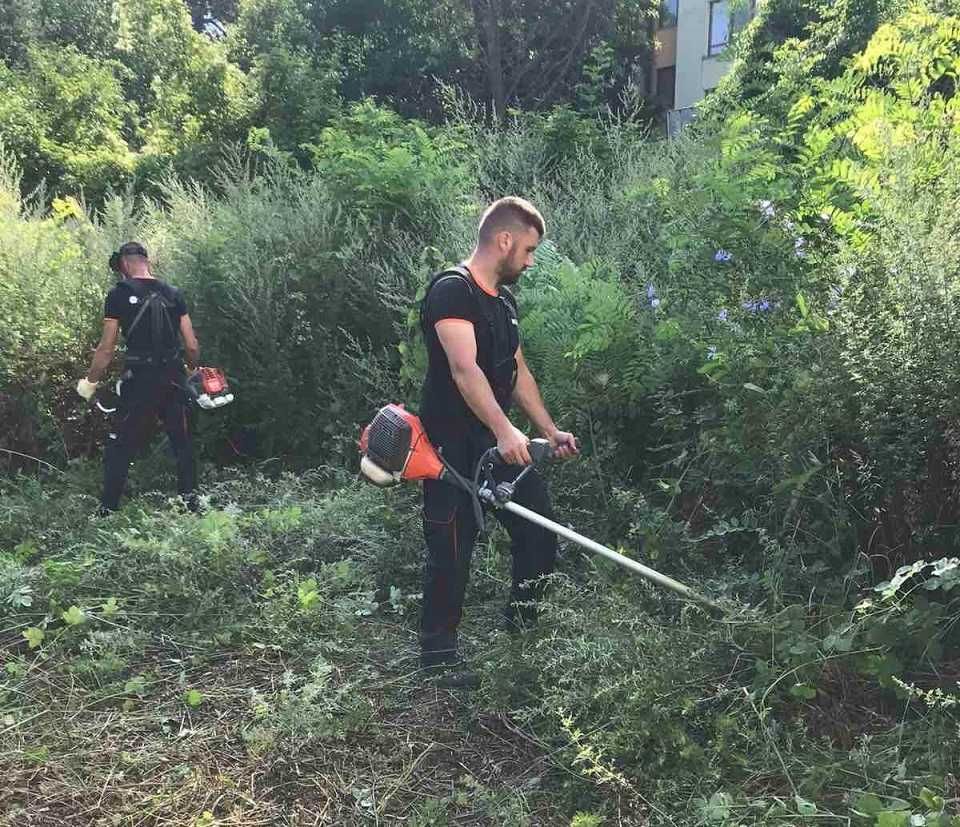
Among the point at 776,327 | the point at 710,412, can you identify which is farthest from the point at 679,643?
the point at 776,327

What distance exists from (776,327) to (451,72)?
1470cm

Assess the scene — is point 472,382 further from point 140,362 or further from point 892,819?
point 140,362

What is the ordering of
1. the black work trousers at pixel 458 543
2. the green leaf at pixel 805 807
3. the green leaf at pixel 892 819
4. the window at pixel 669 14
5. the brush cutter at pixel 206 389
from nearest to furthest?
the green leaf at pixel 892 819, the green leaf at pixel 805 807, the black work trousers at pixel 458 543, the brush cutter at pixel 206 389, the window at pixel 669 14

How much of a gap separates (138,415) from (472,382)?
3.19 metres

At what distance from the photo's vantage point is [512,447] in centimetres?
288

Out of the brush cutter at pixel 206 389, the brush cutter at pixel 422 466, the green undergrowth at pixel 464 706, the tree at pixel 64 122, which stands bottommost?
the green undergrowth at pixel 464 706

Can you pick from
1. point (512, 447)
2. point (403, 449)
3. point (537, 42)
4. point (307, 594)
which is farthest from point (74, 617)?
point (537, 42)

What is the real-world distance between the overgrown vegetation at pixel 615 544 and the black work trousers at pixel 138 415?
1.18 ft

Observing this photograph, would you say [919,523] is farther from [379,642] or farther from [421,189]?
[421,189]

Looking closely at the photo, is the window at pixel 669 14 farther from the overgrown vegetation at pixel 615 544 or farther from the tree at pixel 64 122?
the overgrown vegetation at pixel 615 544

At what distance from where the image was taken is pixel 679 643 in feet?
9.03

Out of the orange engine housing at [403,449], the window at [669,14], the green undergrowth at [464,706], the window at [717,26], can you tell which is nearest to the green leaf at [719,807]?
the green undergrowth at [464,706]

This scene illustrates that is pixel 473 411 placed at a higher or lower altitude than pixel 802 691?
higher

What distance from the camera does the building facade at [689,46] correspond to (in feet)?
69.9
